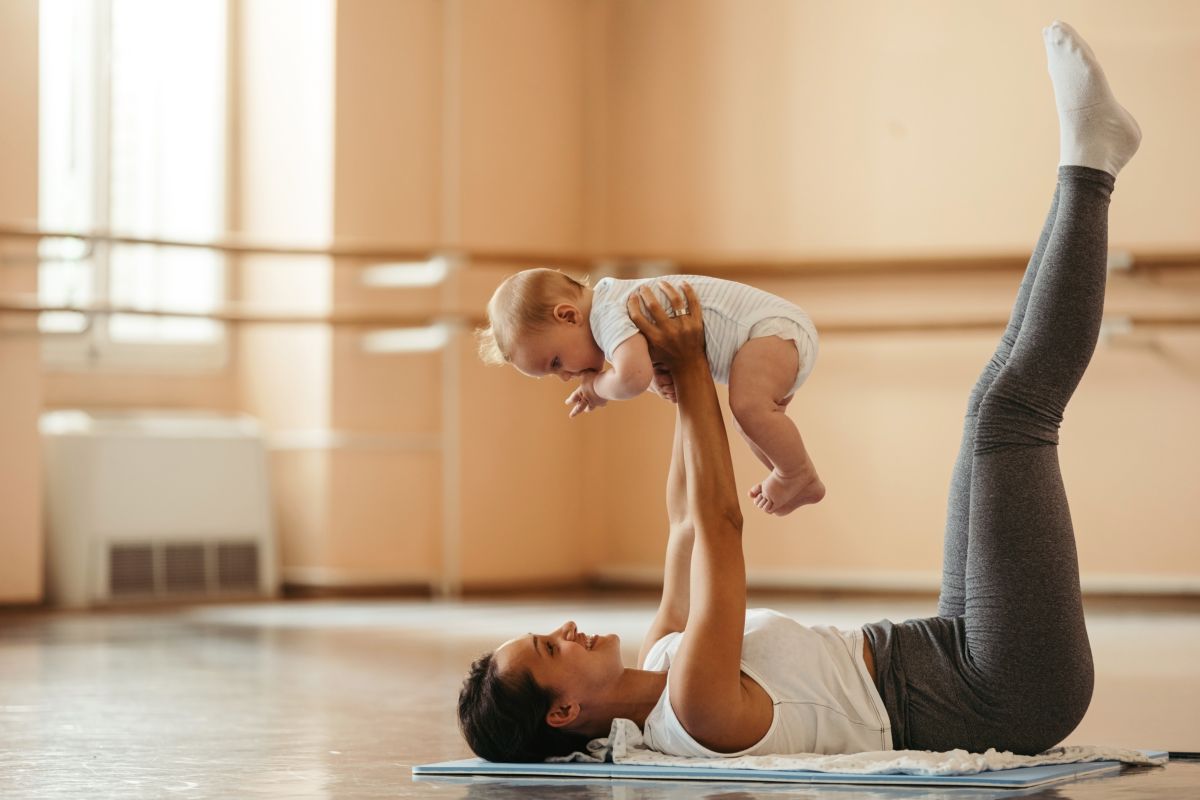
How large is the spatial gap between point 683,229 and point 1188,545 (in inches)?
74.2

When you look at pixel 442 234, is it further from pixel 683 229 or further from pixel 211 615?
pixel 211 615

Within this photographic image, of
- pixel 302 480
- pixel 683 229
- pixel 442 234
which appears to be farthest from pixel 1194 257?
pixel 302 480

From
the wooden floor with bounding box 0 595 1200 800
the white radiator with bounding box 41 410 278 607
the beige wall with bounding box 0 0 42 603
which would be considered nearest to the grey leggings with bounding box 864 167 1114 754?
the wooden floor with bounding box 0 595 1200 800

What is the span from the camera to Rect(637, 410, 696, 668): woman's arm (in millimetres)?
1990

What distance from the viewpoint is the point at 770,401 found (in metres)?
1.97

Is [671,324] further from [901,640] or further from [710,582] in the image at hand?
[901,640]

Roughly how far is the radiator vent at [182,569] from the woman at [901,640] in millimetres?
3257

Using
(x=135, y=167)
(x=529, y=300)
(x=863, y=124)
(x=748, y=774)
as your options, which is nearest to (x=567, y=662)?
(x=748, y=774)

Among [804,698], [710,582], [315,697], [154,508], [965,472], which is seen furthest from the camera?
[154,508]

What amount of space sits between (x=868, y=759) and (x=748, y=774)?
14cm

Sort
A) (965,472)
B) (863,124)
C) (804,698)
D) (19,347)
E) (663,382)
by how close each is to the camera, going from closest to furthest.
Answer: (804,698) < (965,472) < (663,382) < (19,347) < (863,124)

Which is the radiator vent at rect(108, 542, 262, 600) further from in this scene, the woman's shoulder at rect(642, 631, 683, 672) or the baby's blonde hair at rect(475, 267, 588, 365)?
the woman's shoulder at rect(642, 631, 683, 672)

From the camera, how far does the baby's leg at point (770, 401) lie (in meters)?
1.96

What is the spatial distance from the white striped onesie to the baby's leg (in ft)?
0.04
